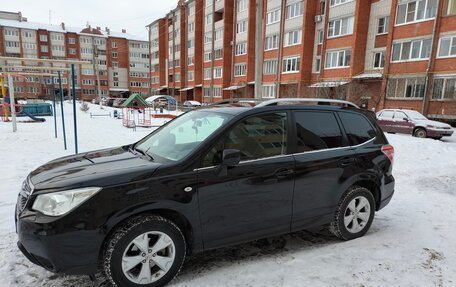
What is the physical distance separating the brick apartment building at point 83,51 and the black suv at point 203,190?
75997 mm

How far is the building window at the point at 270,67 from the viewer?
36.7 meters

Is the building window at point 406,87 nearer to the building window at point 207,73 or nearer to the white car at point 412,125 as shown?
the white car at point 412,125

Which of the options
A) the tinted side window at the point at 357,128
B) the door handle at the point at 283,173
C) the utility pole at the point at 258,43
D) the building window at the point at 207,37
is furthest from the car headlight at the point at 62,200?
the building window at the point at 207,37

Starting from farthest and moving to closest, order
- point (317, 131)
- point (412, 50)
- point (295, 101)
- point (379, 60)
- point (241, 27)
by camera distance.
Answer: point (241, 27), point (379, 60), point (412, 50), point (295, 101), point (317, 131)

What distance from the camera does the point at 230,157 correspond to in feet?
9.94

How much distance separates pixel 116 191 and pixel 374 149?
343 centimetres

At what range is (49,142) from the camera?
1083cm

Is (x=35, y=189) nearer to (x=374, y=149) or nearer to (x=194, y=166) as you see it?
(x=194, y=166)

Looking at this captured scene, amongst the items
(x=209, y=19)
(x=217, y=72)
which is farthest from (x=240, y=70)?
(x=209, y=19)

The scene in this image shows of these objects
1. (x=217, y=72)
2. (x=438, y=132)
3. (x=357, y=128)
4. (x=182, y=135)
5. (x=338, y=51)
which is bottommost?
(x=438, y=132)

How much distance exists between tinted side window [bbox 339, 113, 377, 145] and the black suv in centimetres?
2

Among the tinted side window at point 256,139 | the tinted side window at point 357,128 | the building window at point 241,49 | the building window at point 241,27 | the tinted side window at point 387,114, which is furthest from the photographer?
the building window at point 241,49

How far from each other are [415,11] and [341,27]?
21.6 ft

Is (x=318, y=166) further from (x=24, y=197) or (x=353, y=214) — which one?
(x=24, y=197)
